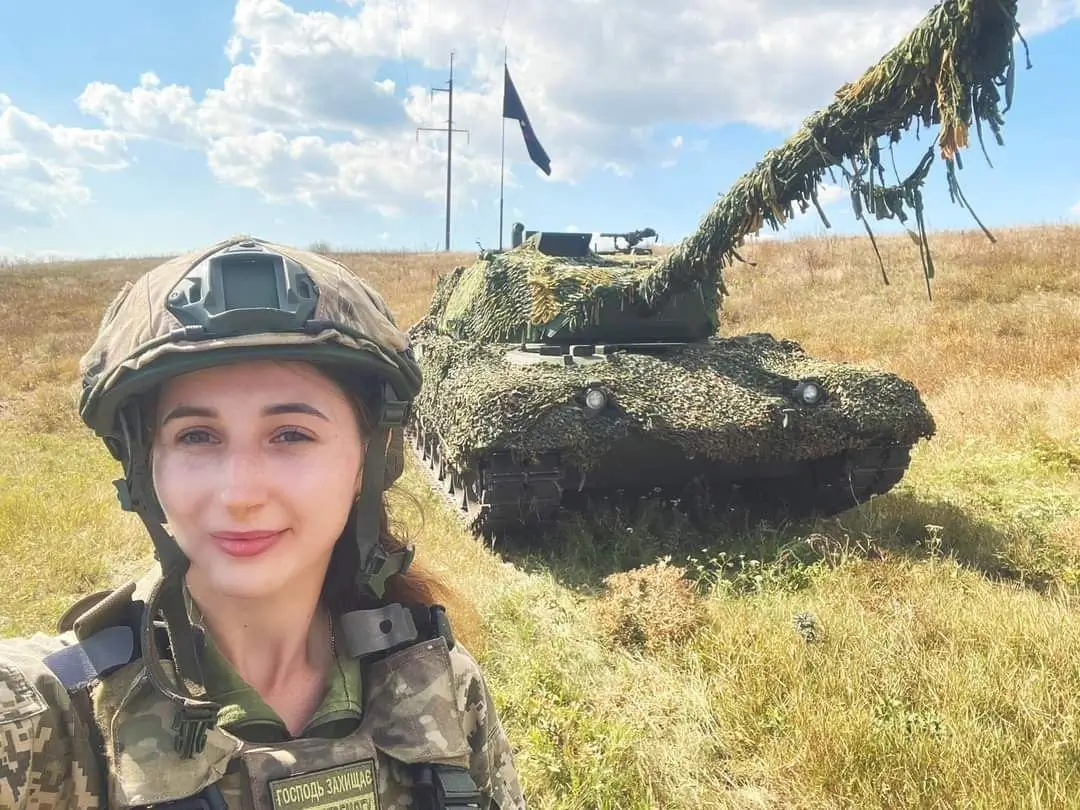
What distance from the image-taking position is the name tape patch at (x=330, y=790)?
→ 123 centimetres

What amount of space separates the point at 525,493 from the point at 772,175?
2.16m

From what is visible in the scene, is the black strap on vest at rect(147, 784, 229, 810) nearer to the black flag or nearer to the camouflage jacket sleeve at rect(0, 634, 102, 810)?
the camouflage jacket sleeve at rect(0, 634, 102, 810)

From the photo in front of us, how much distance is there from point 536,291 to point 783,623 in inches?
123

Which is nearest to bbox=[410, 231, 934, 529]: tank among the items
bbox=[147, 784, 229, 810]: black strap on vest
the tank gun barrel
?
the tank gun barrel

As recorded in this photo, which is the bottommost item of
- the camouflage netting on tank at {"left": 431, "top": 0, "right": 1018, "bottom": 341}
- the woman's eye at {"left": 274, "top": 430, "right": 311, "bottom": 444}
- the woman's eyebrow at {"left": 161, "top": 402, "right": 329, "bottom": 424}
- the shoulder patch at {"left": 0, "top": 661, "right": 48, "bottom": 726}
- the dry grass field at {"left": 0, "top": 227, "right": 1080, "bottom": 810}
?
the dry grass field at {"left": 0, "top": 227, "right": 1080, "bottom": 810}

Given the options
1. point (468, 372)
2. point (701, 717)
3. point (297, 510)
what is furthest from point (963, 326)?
point (297, 510)

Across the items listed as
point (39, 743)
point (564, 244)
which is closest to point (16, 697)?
point (39, 743)

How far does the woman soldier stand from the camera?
1153 mm

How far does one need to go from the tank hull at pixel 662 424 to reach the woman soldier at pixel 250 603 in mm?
3003

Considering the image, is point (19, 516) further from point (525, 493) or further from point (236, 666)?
point (236, 666)

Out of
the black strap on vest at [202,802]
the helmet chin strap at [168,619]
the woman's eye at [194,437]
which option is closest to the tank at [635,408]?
the helmet chin strap at [168,619]

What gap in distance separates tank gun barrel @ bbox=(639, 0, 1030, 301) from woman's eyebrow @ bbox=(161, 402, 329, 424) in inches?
144

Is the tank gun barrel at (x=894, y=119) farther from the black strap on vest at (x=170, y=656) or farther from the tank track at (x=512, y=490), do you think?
the black strap on vest at (x=170, y=656)

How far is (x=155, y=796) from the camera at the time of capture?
112 centimetres
